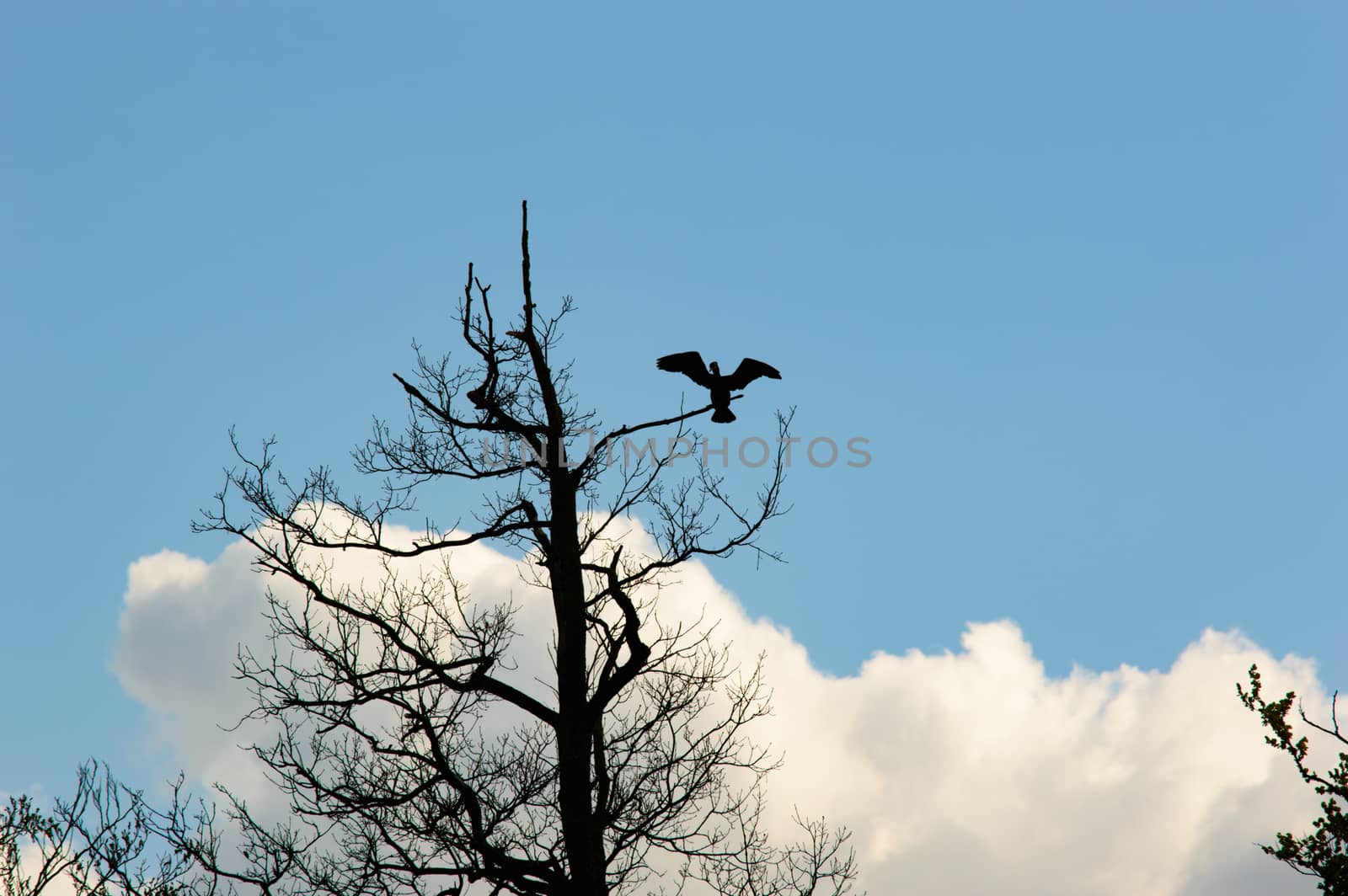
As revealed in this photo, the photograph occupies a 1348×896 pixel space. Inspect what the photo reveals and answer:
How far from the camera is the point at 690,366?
34.4ft

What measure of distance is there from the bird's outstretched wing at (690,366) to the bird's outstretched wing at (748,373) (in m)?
0.22

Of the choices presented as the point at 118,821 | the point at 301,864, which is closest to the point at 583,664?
the point at 301,864

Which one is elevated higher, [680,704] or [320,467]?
[320,467]

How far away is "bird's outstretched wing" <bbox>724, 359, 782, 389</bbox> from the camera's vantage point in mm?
10320

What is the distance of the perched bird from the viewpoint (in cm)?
1020

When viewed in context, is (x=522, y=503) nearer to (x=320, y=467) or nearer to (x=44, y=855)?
(x=320, y=467)

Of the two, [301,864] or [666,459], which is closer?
[301,864]

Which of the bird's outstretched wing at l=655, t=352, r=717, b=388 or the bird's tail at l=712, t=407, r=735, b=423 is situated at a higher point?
the bird's outstretched wing at l=655, t=352, r=717, b=388

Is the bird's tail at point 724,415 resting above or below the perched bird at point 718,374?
below

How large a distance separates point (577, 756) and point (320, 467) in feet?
12.2

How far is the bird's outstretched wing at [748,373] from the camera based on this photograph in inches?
406

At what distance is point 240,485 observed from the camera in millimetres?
10594

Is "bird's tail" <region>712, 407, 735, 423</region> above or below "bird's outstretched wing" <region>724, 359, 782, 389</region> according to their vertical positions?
below

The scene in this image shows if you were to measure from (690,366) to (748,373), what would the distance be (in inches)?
21.7
